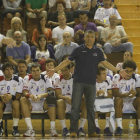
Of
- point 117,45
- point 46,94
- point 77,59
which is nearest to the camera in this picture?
point 77,59

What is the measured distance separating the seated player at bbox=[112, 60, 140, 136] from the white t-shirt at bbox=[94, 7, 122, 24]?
3.32 m

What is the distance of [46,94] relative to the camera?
7.89 m

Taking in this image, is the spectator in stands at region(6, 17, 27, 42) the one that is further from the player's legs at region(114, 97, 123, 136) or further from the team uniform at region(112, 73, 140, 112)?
the player's legs at region(114, 97, 123, 136)

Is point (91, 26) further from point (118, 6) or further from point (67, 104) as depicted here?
point (67, 104)

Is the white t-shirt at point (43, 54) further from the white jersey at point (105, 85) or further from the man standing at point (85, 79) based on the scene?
the man standing at point (85, 79)

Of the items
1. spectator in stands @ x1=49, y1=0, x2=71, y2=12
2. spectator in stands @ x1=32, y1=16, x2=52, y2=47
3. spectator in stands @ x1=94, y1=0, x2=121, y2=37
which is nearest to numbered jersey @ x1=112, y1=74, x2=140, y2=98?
spectator in stands @ x1=32, y1=16, x2=52, y2=47

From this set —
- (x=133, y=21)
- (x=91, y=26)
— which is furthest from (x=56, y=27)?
(x=133, y=21)

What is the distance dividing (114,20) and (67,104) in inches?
129

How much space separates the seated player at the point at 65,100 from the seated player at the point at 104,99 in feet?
0.95

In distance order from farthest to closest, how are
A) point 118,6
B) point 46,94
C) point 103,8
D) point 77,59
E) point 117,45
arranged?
point 118,6, point 103,8, point 117,45, point 46,94, point 77,59

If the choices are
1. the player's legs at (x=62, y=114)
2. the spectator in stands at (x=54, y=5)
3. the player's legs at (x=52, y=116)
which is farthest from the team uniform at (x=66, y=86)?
the spectator in stands at (x=54, y=5)

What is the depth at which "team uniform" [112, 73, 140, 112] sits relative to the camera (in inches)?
320

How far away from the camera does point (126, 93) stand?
796cm

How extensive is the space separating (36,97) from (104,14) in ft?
14.3
